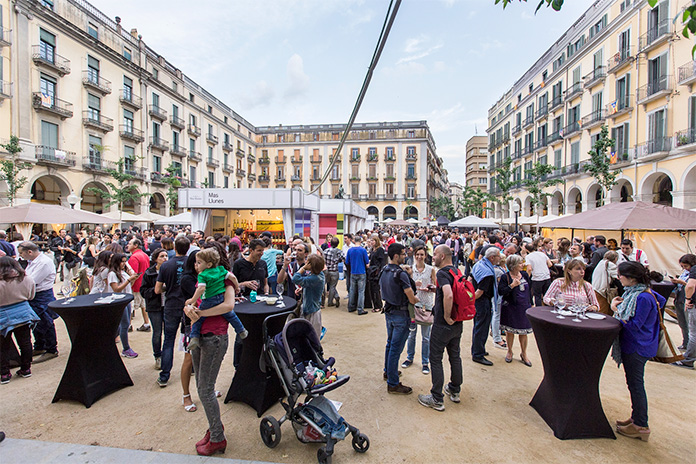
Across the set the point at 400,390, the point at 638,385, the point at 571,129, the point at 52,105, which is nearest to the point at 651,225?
the point at 638,385

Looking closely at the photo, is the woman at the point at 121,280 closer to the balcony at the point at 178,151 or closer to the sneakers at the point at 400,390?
the sneakers at the point at 400,390

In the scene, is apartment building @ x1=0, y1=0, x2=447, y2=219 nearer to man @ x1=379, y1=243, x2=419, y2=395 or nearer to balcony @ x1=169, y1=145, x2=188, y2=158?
balcony @ x1=169, y1=145, x2=188, y2=158

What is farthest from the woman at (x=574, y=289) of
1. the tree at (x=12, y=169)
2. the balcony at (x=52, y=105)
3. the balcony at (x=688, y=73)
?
the balcony at (x=52, y=105)

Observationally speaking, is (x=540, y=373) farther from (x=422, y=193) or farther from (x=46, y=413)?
(x=422, y=193)

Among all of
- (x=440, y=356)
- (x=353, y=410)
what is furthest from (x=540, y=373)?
(x=353, y=410)

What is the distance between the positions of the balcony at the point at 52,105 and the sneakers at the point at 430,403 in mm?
24807

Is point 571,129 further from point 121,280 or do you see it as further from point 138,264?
point 121,280

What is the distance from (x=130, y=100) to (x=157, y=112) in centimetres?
279

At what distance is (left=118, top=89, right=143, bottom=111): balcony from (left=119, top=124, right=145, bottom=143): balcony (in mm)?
1596

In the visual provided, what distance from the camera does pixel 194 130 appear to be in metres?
33.8

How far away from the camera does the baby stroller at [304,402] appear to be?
271 cm

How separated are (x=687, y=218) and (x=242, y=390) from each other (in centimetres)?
859

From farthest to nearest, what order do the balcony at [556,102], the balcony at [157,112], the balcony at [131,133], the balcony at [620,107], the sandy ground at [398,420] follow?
the balcony at [157,112], the balcony at [556,102], the balcony at [131,133], the balcony at [620,107], the sandy ground at [398,420]

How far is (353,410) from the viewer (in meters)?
3.44
